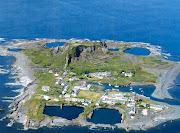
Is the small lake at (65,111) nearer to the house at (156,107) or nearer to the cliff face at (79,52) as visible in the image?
the house at (156,107)

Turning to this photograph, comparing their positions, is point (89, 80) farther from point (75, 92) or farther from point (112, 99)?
point (112, 99)

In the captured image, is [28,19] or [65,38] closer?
[65,38]

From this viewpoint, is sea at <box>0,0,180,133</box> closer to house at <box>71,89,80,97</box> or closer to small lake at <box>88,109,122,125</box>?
house at <box>71,89,80,97</box>

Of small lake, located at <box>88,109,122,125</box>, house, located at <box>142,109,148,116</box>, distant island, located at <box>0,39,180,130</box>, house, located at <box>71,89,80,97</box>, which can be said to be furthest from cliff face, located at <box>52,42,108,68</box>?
house, located at <box>142,109,148,116</box>


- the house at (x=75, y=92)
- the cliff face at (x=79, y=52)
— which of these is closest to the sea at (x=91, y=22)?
the cliff face at (x=79, y=52)

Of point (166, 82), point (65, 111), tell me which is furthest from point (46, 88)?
point (166, 82)

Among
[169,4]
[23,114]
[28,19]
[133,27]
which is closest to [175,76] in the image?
[23,114]

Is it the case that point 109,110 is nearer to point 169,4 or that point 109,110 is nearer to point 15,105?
point 15,105
